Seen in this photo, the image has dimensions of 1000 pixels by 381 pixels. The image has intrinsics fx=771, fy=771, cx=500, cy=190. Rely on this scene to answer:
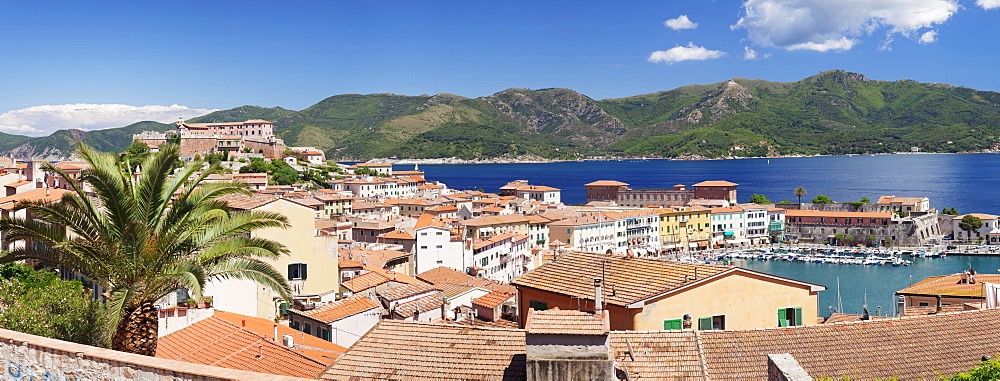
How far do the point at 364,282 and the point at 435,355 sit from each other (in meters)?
17.2

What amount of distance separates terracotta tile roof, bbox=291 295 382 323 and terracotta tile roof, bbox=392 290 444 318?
858mm

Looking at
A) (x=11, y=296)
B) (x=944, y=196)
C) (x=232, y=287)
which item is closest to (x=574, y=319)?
(x=11, y=296)

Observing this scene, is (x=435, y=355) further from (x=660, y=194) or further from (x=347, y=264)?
(x=660, y=194)

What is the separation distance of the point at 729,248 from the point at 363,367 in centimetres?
8461

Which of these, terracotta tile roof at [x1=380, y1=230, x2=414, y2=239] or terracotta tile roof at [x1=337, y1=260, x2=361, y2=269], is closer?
terracotta tile roof at [x1=337, y1=260, x2=361, y2=269]

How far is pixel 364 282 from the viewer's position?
83.1ft

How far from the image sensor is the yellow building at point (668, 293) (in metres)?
10.7

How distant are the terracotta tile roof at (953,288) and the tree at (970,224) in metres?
72.1

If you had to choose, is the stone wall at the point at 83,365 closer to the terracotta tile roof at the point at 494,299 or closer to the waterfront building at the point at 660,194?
the terracotta tile roof at the point at 494,299

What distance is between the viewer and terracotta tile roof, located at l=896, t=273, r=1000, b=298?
19.8 meters

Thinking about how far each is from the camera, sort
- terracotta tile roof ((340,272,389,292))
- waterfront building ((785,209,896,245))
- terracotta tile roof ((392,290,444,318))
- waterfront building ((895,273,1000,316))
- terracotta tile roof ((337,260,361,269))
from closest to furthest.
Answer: terracotta tile roof ((392,290,444,318)) < waterfront building ((895,273,1000,316)) < terracotta tile roof ((340,272,389,292)) < terracotta tile roof ((337,260,361,269)) < waterfront building ((785,209,896,245))

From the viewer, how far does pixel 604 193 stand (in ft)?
401

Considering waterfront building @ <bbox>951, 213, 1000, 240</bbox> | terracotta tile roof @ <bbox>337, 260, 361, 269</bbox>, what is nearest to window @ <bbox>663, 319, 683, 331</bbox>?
terracotta tile roof @ <bbox>337, 260, 361, 269</bbox>

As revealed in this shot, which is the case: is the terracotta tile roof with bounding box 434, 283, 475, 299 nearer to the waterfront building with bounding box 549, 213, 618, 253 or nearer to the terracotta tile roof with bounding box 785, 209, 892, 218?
the waterfront building with bounding box 549, 213, 618, 253
